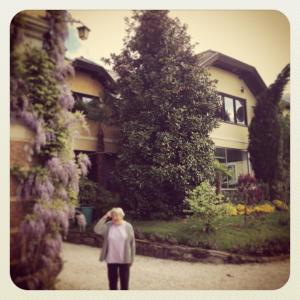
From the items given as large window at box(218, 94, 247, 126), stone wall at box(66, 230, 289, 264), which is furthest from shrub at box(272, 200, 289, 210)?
large window at box(218, 94, 247, 126)

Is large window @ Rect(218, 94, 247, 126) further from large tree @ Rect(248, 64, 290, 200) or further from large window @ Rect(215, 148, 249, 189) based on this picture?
large window @ Rect(215, 148, 249, 189)

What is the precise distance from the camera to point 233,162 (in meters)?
4.23

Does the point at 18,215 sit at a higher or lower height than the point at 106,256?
higher

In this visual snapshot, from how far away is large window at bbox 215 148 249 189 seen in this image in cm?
423

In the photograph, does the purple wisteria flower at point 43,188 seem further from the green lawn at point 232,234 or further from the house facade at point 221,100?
the green lawn at point 232,234

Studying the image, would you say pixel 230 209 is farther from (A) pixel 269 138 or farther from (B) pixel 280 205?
(A) pixel 269 138

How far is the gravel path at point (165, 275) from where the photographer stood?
13.0ft

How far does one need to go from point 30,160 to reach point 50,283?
A: 131 cm

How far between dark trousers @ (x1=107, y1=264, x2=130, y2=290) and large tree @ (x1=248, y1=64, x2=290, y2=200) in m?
1.83

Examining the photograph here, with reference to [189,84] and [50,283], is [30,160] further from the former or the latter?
[189,84]

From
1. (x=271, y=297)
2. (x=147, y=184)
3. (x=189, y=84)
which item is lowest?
(x=271, y=297)

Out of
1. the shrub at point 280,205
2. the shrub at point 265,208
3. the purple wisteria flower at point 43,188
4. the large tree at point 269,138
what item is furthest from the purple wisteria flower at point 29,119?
the shrub at point 280,205

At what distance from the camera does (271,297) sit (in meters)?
3.97
